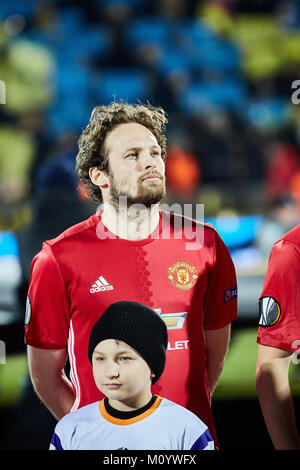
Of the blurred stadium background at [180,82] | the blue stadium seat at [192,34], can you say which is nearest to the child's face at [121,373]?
the blurred stadium background at [180,82]

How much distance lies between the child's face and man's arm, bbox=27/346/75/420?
8.2 inches

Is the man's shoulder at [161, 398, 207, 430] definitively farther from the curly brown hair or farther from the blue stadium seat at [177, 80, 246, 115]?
the blue stadium seat at [177, 80, 246, 115]

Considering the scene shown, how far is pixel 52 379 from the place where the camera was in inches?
69.6

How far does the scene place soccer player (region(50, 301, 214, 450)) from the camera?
1562 millimetres

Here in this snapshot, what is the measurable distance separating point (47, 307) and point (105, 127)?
52cm

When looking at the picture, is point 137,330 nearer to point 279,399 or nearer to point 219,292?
point 219,292

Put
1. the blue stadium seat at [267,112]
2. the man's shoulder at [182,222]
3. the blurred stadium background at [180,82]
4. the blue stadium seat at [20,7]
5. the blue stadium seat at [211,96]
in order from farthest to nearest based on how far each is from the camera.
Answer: the blue stadium seat at [20,7] < the blue stadium seat at [211,96] < the blue stadium seat at [267,112] < the blurred stadium background at [180,82] < the man's shoulder at [182,222]

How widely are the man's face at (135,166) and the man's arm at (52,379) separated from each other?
0.46m

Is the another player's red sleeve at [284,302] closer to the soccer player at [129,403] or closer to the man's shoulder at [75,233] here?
the soccer player at [129,403]

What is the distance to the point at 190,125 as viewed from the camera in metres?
7.31

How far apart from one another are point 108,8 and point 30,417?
744 cm

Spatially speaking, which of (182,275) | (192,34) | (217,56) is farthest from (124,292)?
(192,34)

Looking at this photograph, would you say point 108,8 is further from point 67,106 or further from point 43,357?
point 43,357

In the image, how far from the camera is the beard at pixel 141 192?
5.44ft
